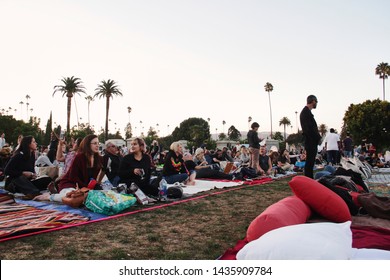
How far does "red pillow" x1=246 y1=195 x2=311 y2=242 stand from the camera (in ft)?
8.25

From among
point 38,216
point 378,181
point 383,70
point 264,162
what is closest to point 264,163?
point 264,162

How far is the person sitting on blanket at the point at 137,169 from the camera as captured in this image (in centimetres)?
604

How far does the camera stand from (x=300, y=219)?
281 cm

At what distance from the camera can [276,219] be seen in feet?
8.27

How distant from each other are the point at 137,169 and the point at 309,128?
376cm

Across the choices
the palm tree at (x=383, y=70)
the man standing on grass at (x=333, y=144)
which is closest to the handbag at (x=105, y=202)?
the man standing on grass at (x=333, y=144)

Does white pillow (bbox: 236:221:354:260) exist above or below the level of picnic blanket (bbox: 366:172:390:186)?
above

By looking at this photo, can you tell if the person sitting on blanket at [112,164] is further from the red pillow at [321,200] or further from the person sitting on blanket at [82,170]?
the red pillow at [321,200]

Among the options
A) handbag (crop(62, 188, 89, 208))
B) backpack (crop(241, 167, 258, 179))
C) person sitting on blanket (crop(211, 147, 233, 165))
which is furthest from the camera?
person sitting on blanket (crop(211, 147, 233, 165))

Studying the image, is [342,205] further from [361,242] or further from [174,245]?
[174,245]

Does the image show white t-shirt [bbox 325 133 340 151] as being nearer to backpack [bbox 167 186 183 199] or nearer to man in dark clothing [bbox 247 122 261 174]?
man in dark clothing [bbox 247 122 261 174]

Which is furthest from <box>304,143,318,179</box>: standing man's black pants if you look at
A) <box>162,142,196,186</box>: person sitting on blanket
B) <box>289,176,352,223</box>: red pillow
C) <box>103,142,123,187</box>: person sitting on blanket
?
<box>103,142,123,187</box>: person sitting on blanket

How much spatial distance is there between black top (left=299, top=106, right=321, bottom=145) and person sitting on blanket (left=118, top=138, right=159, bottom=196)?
11.2ft

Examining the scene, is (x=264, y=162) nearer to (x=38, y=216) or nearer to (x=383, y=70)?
(x=38, y=216)
